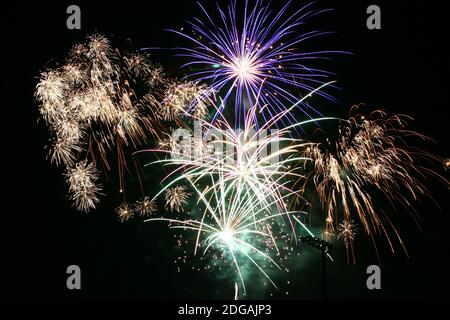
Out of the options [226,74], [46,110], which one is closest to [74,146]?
[46,110]

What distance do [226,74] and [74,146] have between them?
703 cm

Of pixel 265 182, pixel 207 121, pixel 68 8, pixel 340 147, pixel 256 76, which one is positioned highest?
pixel 68 8

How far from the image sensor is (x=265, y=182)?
16141 millimetres

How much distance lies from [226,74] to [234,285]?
42.1 ft
